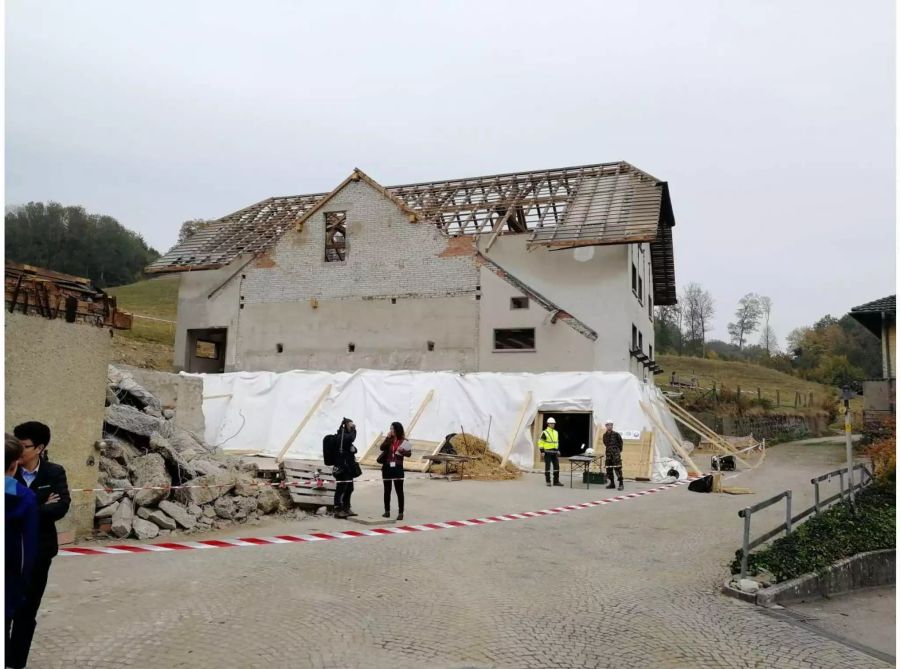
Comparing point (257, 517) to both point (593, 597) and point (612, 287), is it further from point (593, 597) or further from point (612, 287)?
point (612, 287)

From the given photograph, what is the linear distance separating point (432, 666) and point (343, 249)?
2467 centimetres

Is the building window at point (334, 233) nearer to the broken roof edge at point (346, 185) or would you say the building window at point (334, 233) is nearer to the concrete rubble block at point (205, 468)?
the broken roof edge at point (346, 185)

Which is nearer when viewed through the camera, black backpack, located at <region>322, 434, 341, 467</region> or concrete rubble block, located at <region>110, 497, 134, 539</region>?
concrete rubble block, located at <region>110, 497, 134, 539</region>

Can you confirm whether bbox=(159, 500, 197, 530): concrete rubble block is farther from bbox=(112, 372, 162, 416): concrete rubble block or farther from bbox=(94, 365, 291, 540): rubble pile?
bbox=(112, 372, 162, 416): concrete rubble block

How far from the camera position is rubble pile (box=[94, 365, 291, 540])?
9227mm

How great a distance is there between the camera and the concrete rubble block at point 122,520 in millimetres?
8930

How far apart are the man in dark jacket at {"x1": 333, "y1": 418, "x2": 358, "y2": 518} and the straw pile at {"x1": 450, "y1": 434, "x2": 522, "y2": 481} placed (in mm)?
7005

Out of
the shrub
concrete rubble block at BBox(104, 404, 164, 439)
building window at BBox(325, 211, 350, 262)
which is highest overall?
building window at BBox(325, 211, 350, 262)

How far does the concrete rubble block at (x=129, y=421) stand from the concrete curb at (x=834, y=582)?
348 inches

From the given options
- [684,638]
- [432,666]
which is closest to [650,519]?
[684,638]

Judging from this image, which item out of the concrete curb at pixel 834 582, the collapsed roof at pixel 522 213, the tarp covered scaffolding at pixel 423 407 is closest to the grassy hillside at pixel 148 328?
the collapsed roof at pixel 522 213

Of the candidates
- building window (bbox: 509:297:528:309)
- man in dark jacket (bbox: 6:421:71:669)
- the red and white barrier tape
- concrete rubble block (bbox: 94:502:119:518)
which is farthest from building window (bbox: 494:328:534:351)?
man in dark jacket (bbox: 6:421:71:669)

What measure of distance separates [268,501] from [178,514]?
162 cm

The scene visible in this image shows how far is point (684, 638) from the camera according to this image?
18.6 feet
